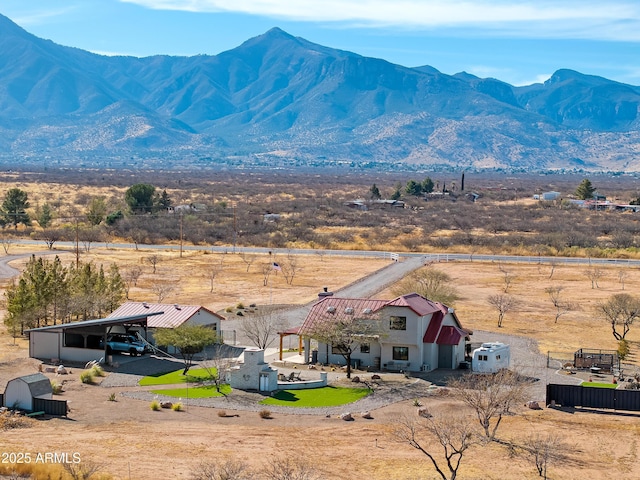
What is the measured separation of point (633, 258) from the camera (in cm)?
10012

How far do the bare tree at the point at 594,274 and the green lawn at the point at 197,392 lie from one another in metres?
43.7

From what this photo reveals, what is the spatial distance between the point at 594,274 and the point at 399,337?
38717 millimetres

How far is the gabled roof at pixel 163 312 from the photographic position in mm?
54000

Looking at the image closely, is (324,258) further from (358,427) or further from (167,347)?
(358,427)

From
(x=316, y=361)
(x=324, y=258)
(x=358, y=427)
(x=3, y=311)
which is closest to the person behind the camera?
(x=358, y=427)

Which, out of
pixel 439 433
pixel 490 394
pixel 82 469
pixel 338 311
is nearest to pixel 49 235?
pixel 338 311

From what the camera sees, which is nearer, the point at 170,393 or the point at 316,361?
the point at 170,393

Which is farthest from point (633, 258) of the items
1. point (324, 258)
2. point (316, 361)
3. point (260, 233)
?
point (316, 361)

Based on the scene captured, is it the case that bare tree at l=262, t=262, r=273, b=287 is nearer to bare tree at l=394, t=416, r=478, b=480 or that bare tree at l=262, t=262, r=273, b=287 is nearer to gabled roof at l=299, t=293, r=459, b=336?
gabled roof at l=299, t=293, r=459, b=336

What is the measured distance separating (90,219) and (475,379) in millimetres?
89525

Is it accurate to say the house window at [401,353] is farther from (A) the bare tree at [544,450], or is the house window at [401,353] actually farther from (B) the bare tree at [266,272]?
(B) the bare tree at [266,272]

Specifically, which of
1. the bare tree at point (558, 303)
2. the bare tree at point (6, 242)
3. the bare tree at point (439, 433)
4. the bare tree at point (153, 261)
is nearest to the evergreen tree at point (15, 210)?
the bare tree at point (6, 242)

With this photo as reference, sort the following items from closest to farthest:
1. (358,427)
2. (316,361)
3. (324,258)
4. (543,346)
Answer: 1. (358,427)
2. (316,361)
3. (543,346)
4. (324,258)

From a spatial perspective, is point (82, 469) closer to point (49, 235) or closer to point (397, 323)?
point (397, 323)
